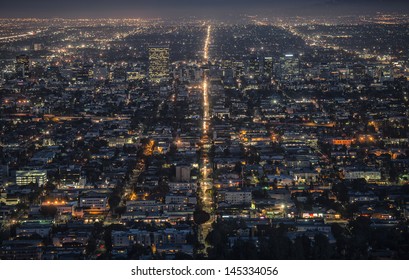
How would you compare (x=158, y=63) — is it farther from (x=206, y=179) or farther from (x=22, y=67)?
(x=206, y=179)

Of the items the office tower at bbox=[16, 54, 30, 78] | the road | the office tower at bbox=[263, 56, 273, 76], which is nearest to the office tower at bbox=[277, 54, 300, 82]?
the office tower at bbox=[263, 56, 273, 76]

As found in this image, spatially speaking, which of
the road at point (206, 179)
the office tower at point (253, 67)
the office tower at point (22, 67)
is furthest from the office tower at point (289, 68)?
the office tower at point (22, 67)

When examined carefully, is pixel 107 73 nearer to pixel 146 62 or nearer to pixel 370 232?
pixel 146 62

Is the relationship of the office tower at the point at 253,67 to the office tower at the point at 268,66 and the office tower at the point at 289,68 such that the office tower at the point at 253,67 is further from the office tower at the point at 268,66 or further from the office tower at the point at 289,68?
the office tower at the point at 289,68

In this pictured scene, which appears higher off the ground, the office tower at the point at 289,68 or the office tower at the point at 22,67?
the office tower at the point at 22,67

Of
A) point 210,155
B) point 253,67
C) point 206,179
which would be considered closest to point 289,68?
point 253,67

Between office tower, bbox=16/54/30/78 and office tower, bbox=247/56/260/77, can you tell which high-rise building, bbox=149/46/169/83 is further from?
office tower, bbox=16/54/30/78

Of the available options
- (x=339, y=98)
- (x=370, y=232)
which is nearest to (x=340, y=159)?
(x=370, y=232)
